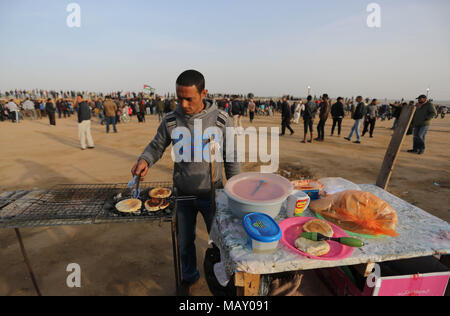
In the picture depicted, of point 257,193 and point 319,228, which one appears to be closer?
point 319,228

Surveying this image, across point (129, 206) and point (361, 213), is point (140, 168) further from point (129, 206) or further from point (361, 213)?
point (361, 213)

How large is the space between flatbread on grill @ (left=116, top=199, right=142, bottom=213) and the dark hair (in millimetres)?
1213

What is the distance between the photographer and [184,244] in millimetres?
2445

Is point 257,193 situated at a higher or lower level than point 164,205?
higher

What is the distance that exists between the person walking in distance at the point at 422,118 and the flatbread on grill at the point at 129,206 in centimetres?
1016

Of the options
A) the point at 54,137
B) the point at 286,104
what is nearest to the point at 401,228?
the point at 286,104

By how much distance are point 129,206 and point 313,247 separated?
1.63m

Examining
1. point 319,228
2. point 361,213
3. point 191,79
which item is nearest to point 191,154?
point 191,79

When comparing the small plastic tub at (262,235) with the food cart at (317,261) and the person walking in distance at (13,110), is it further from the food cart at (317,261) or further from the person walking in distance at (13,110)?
the person walking in distance at (13,110)

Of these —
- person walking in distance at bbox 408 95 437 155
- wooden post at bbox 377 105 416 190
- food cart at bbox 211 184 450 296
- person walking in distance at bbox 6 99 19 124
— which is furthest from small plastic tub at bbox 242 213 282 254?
person walking in distance at bbox 6 99 19 124

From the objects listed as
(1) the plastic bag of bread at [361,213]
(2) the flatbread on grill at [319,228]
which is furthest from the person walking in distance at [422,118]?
(2) the flatbread on grill at [319,228]

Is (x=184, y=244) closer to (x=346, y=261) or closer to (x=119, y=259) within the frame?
(x=119, y=259)

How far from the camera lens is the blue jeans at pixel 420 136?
8.30 meters

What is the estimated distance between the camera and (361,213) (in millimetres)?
1646
